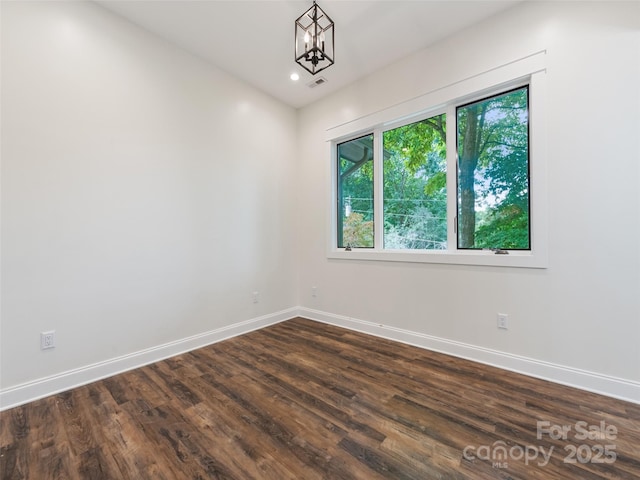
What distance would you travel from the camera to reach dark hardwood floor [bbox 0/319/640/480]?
4.38 ft

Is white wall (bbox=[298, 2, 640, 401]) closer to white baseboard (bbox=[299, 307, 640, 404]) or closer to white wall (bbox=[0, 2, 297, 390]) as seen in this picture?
white baseboard (bbox=[299, 307, 640, 404])

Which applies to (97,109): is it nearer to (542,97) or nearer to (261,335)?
(261,335)

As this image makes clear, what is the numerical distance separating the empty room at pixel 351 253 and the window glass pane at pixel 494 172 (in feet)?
0.06

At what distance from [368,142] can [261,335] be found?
8.70 feet

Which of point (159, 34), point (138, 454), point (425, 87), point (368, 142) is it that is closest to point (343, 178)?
point (368, 142)

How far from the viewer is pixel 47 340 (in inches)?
79.4

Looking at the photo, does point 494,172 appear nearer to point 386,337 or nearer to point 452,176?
point 452,176

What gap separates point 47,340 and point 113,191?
3.95 ft

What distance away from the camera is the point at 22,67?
1931 mm

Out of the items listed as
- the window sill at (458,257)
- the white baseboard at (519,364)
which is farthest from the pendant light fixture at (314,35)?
the white baseboard at (519,364)

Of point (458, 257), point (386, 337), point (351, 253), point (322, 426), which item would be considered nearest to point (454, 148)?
point (458, 257)

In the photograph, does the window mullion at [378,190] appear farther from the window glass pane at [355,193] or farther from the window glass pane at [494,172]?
the window glass pane at [494,172]

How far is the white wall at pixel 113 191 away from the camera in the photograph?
193 cm

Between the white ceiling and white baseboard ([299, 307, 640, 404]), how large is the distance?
9.45 feet
